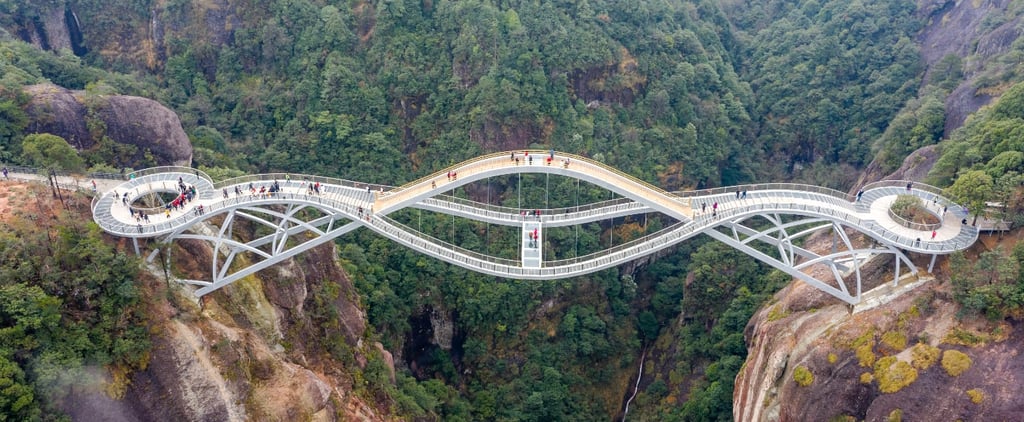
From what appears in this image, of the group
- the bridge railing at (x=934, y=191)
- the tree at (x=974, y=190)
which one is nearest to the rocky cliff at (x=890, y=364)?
the tree at (x=974, y=190)

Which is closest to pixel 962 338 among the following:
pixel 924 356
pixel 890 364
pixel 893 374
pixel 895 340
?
pixel 924 356

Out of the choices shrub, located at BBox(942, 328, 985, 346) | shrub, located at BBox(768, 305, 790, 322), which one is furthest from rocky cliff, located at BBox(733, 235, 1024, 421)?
shrub, located at BBox(768, 305, 790, 322)

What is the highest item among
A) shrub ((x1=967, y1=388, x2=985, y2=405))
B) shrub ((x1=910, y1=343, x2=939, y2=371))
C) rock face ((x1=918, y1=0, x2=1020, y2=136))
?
rock face ((x1=918, y1=0, x2=1020, y2=136))

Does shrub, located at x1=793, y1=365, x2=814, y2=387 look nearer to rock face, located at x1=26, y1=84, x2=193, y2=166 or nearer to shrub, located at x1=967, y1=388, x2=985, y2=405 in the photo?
shrub, located at x1=967, y1=388, x2=985, y2=405

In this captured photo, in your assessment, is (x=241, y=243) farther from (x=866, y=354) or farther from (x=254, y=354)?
(x=866, y=354)

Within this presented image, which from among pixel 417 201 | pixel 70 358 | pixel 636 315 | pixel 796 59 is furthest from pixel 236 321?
pixel 796 59
